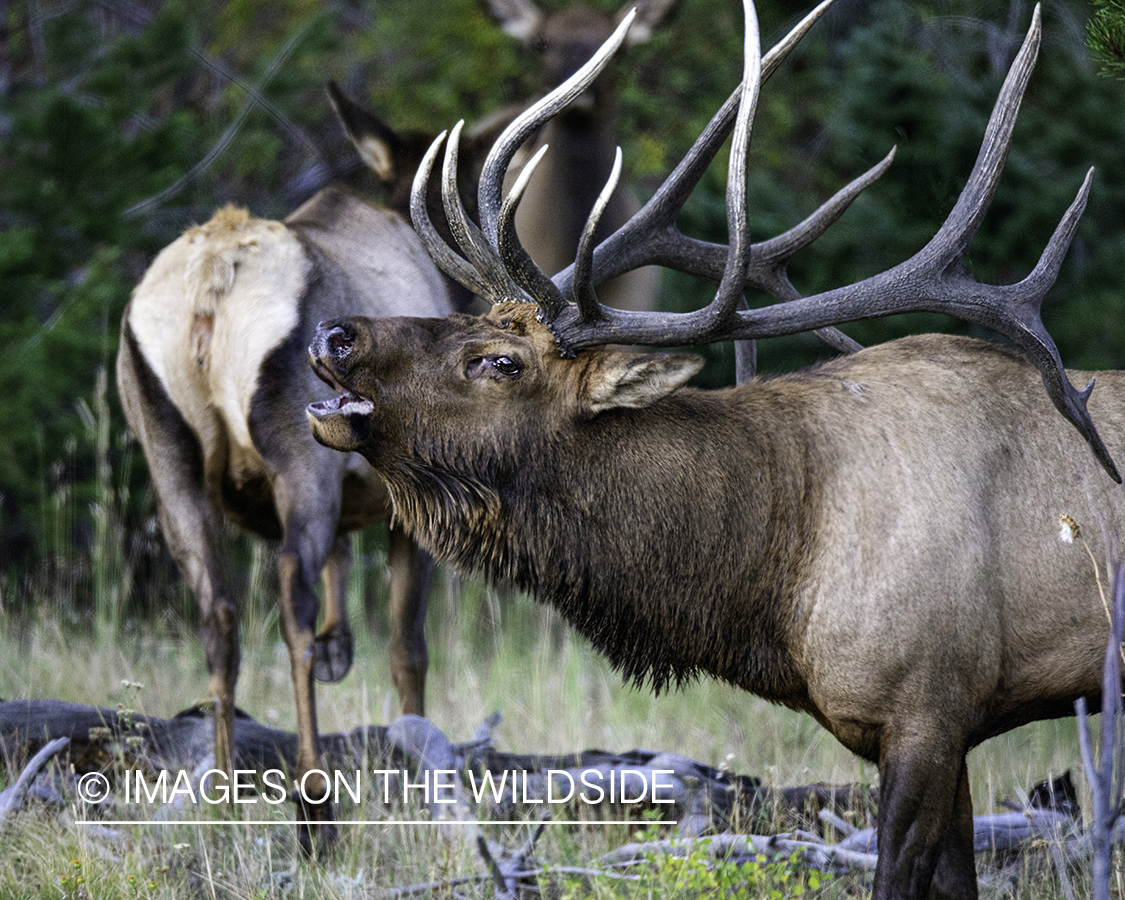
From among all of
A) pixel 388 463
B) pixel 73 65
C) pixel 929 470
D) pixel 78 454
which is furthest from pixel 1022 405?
pixel 73 65

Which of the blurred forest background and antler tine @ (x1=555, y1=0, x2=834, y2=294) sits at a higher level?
the blurred forest background

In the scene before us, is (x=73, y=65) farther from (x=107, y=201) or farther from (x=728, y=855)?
(x=728, y=855)

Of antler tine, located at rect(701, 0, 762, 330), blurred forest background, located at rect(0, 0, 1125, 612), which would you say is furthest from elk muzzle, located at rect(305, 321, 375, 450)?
blurred forest background, located at rect(0, 0, 1125, 612)

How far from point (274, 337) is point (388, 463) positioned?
4.44ft

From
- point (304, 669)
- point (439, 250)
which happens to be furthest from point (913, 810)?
point (304, 669)

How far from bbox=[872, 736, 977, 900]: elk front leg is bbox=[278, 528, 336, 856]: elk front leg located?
6.37 feet

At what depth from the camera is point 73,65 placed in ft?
30.0

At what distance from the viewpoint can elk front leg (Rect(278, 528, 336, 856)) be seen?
14.0ft

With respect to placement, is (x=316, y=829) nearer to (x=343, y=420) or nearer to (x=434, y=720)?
(x=343, y=420)

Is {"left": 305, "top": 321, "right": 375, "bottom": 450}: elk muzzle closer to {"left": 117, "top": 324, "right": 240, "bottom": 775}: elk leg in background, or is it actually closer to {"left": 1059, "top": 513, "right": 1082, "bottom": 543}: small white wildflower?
{"left": 117, "top": 324, "right": 240, "bottom": 775}: elk leg in background

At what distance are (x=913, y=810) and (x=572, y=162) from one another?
4401 mm

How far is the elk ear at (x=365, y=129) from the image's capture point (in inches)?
243

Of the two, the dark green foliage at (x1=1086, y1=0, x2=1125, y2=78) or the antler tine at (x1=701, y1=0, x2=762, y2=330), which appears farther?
the dark green foliage at (x1=1086, y1=0, x2=1125, y2=78)

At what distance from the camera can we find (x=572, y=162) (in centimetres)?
672
